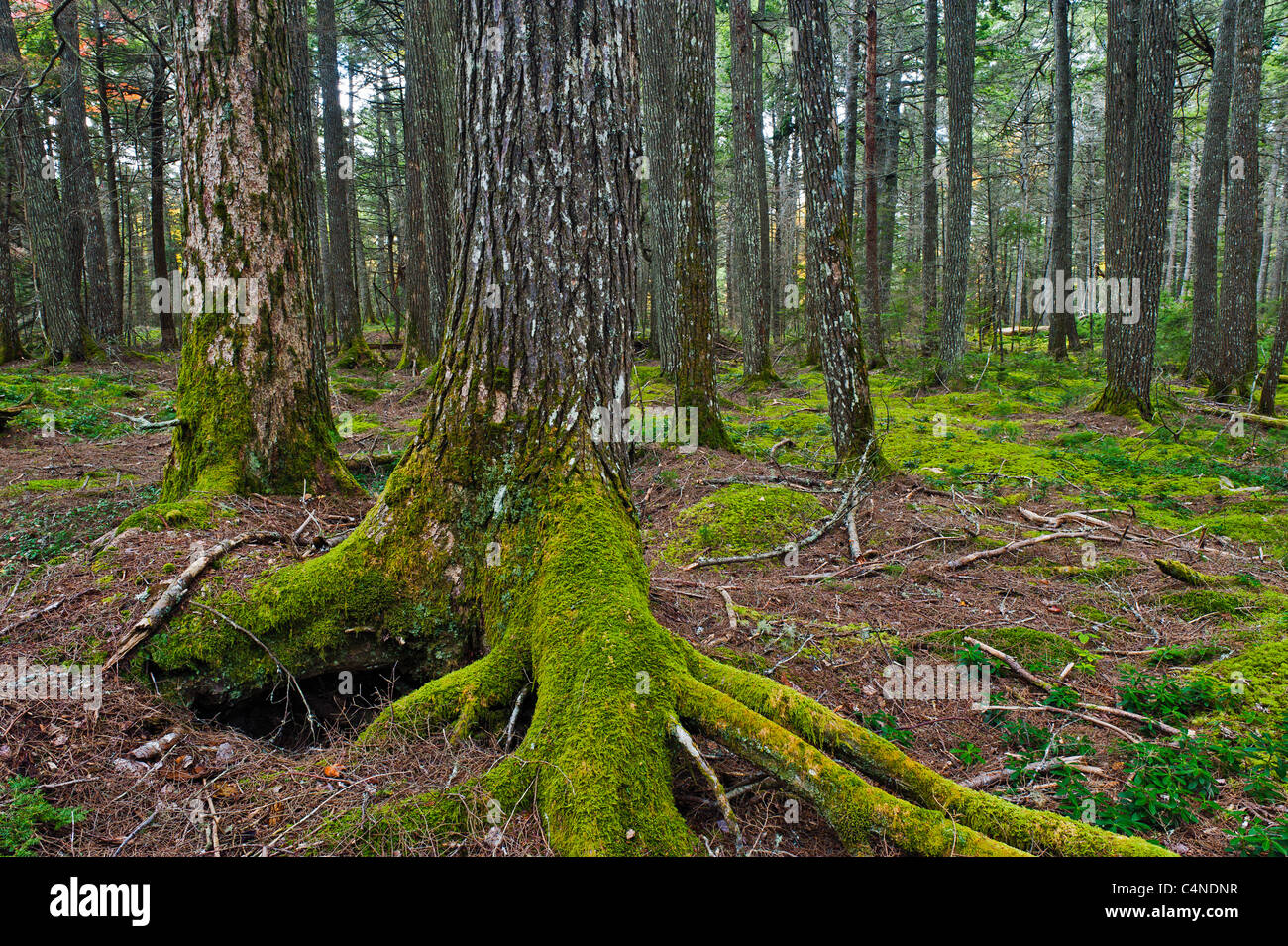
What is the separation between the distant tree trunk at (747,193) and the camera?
11.8m

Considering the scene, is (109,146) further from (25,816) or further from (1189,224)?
(1189,224)

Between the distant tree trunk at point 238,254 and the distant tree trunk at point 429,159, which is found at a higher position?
the distant tree trunk at point 429,159

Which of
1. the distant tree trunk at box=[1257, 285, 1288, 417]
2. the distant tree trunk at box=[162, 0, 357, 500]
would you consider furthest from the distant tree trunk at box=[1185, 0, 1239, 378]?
the distant tree trunk at box=[162, 0, 357, 500]

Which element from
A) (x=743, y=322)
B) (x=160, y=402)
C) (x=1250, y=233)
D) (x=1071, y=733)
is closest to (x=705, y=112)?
(x=743, y=322)

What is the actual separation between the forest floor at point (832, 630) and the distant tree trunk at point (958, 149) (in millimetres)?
5916

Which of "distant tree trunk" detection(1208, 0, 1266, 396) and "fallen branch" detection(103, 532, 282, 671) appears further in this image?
"distant tree trunk" detection(1208, 0, 1266, 396)

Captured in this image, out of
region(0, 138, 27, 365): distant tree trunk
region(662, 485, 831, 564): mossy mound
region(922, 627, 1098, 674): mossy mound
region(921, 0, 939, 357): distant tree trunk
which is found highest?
region(921, 0, 939, 357): distant tree trunk

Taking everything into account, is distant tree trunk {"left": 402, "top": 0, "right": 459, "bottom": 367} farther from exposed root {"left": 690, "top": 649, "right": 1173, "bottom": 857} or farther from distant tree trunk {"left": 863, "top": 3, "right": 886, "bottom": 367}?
exposed root {"left": 690, "top": 649, "right": 1173, "bottom": 857}

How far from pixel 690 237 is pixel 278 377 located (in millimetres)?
5218

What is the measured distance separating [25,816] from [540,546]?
1.88 metres

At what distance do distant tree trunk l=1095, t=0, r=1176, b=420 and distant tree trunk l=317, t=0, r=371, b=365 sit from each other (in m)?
13.8

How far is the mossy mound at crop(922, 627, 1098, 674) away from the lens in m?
3.79

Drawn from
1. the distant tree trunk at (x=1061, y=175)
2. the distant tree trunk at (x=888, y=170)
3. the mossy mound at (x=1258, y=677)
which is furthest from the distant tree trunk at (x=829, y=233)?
the distant tree trunk at (x=888, y=170)

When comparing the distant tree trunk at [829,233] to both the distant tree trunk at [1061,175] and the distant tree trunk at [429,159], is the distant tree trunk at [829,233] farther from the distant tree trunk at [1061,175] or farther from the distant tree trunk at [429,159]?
the distant tree trunk at [1061,175]
